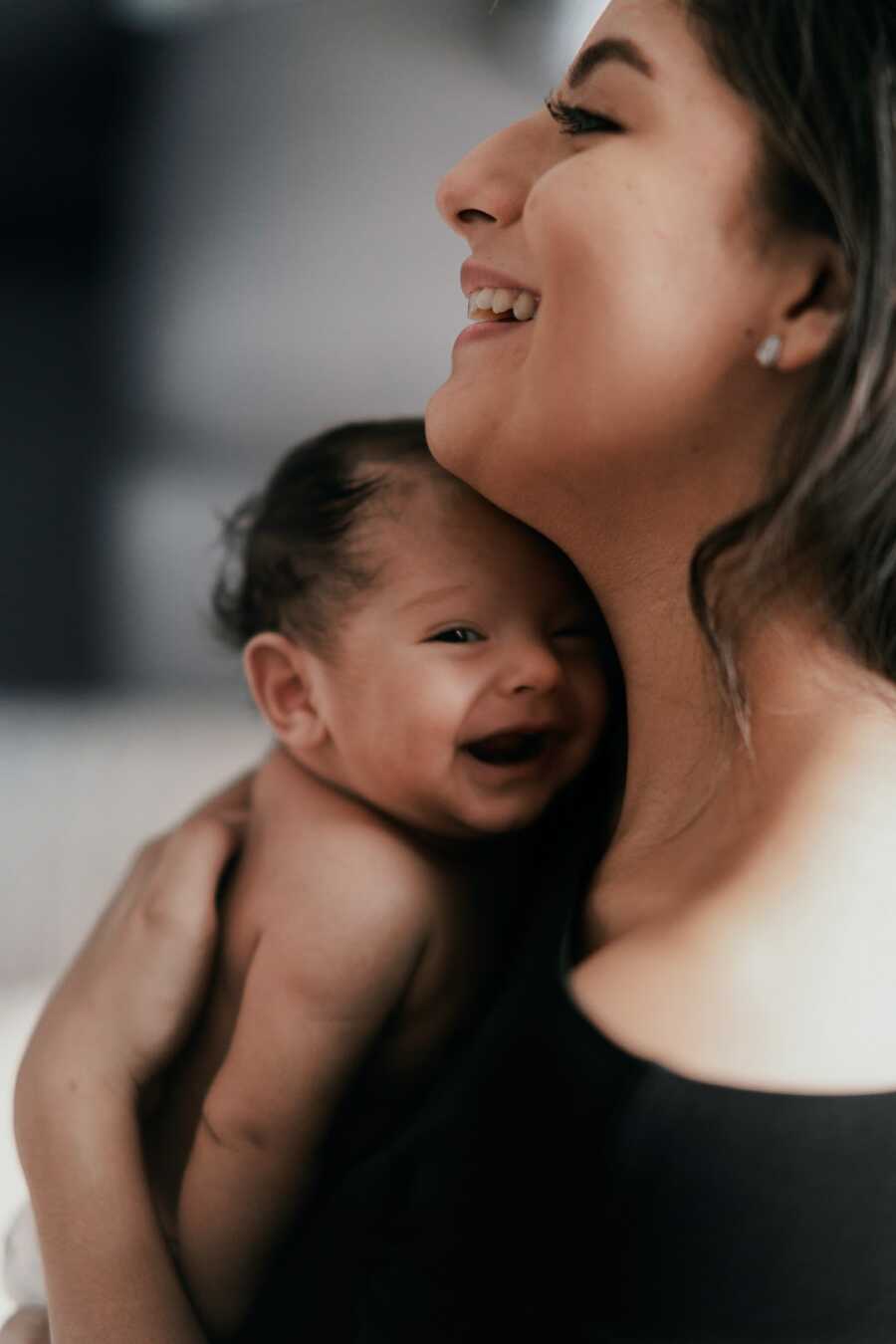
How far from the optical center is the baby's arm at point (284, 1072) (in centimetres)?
93

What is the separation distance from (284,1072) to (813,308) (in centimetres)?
65

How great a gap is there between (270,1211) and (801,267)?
30.0 inches

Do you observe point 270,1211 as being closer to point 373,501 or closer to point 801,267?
point 373,501

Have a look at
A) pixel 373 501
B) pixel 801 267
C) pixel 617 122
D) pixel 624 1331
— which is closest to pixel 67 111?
pixel 373 501

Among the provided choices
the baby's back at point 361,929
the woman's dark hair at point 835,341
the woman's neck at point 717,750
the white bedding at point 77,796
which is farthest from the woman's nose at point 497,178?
the white bedding at point 77,796

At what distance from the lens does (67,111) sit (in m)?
1.75

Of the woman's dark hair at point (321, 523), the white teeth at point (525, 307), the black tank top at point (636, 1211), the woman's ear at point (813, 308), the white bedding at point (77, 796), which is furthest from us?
the white bedding at point (77, 796)

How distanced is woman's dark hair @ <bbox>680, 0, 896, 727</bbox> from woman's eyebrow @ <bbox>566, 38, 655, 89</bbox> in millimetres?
38

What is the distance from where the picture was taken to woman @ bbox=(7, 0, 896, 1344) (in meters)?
0.62

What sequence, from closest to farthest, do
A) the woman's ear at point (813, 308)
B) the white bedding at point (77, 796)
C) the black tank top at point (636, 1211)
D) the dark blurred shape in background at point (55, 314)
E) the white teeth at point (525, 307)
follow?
1. the black tank top at point (636, 1211)
2. the woman's ear at point (813, 308)
3. the white teeth at point (525, 307)
4. the dark blurred shape in background at point (55, 314)
5. the white bedding at point (77, 796)

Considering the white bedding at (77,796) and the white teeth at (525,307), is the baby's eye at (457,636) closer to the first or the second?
the white teeth at (525,307)

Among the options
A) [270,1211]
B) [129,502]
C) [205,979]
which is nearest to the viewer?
[270,1211]

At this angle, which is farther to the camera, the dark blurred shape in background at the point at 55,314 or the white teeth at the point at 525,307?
the dark blurred shape in background at the point at 55,314

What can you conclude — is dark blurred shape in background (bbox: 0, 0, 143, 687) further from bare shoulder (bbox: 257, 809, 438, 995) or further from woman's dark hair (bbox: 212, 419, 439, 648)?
bare shoulder (bbox: 257, 809, 438, 995)
